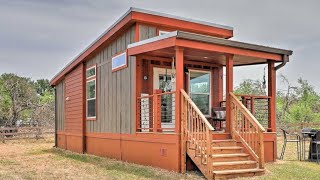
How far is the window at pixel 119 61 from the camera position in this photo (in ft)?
31.7

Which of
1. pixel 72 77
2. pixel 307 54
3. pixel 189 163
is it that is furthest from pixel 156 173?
pixel 307 54

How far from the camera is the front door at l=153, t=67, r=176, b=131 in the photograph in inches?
377

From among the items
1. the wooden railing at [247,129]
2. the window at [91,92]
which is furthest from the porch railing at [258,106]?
the window at [91,92]

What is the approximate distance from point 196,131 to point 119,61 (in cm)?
384

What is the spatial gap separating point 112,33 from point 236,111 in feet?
13.8

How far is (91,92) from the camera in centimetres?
1231

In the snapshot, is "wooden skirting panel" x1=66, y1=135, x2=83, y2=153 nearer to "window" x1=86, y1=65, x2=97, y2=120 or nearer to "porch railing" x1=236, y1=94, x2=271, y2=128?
"window" x1=86, y1=65, x2=97, y2=120

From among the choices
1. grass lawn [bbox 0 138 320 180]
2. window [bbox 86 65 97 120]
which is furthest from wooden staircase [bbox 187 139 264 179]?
window [bbox 86 65 97 120]

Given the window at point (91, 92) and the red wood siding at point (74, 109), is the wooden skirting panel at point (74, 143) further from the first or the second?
the window at point (91, 92)

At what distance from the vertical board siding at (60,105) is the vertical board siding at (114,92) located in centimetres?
363

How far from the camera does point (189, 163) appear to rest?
736 centimetres

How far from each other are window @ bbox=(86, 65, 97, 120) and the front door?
2.94m

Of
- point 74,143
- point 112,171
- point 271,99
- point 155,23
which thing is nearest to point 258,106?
point 271,99

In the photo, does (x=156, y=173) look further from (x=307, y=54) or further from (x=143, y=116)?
(x=307, y=54)
